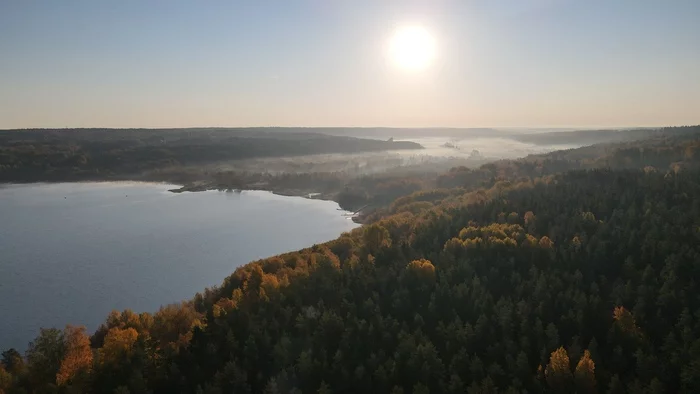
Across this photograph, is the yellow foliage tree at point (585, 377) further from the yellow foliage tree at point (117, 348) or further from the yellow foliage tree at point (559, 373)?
the yellow foliage tree at point (117, 348)

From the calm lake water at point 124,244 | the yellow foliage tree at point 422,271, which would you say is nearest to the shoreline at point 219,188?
the calm lake water at point 124,244

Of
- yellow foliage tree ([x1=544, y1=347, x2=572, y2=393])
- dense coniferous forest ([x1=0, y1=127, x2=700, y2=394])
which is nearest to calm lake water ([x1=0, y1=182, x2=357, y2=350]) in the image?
dense coniferous forest ([x1=0, y1=127, x2=700, y2=394])

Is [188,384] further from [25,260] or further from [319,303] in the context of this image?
[25,260]

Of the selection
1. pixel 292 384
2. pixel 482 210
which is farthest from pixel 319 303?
pixel 482 210

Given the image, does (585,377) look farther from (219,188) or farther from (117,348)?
(219,188)

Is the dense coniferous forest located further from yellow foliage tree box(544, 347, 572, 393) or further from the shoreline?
the shoreline
